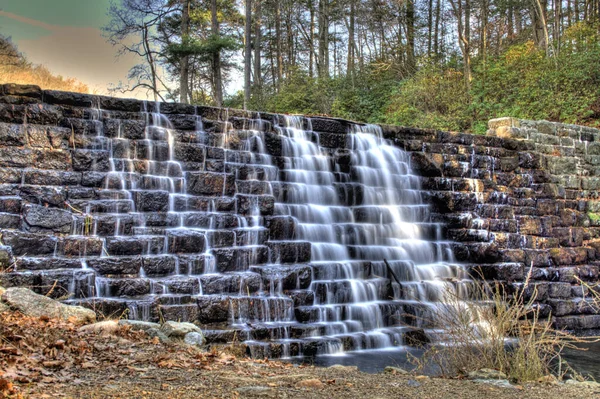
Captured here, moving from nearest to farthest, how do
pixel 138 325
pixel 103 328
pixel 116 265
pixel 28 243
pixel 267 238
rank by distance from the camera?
pixel 103 328 < pixel 138 325 < pixel 28 243 < pixel 116 265 < pixel 267 238

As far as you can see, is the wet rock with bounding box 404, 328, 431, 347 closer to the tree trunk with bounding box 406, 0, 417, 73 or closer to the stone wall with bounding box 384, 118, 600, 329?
the stone wall with bounding box 384, 118, 600, 329

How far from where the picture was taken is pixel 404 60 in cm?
2688

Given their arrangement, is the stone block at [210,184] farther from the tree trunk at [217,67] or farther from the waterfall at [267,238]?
the tree trunk at [217,67]

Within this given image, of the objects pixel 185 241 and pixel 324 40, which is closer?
pixel 185 241

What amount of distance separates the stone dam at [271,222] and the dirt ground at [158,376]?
172cm

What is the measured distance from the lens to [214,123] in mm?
10875

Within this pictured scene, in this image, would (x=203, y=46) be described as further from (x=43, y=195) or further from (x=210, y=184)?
(x=43, y=195)

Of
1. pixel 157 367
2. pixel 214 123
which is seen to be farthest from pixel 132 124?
pixel 157 367

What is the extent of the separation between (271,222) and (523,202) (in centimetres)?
712

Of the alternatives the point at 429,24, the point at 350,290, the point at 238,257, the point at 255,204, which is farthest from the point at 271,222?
the point at 429,24

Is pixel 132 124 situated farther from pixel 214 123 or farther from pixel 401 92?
pixel 401 92

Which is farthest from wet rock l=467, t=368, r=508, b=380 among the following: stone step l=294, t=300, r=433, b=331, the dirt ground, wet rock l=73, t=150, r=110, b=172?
wet rock l=73, t=150, r=110, b=172

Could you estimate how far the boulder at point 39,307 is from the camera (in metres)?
5.79

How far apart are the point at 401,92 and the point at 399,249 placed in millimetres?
12930
